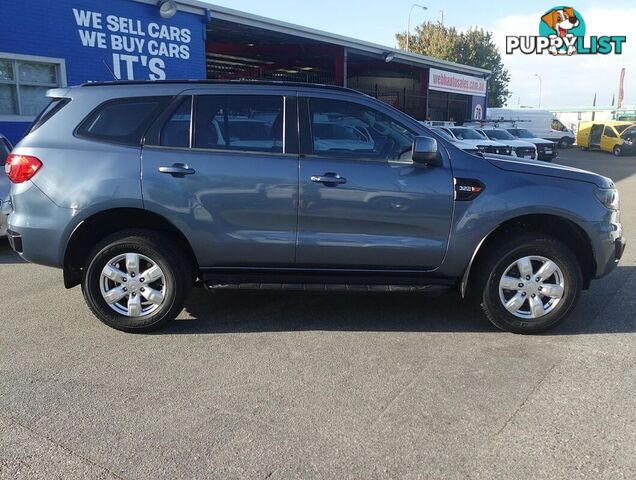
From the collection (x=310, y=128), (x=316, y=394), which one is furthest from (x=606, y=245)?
(x=316, y=394)

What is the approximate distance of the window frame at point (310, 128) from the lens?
4258mm

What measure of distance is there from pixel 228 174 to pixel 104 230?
3.81ft

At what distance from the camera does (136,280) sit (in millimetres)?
4355

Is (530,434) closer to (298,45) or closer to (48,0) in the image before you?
(48,0)

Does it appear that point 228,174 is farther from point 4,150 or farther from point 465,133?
point 465,133

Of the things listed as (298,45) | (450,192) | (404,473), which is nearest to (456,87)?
(298,45)

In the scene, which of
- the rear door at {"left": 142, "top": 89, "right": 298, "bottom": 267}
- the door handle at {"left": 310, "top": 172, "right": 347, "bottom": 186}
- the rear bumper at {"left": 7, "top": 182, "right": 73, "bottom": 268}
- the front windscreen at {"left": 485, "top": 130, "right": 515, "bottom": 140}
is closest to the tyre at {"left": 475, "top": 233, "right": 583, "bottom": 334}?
the door handle at {"left": 310, "top": 172, "right": 347, "bottom": 186}

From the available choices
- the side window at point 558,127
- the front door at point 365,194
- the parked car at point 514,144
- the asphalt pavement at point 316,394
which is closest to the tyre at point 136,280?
the asphalt pavement at point 316,394

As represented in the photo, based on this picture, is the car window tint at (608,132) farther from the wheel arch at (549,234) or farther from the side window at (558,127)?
the wheel arch at (549,234)

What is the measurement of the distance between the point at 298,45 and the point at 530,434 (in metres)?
23.2

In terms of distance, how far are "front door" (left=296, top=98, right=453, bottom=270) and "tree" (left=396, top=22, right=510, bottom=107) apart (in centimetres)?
5556

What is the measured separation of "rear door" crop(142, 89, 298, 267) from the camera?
4195 millimetres

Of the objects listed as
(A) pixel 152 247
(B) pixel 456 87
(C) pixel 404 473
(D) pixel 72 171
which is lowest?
(C) pixel 404 473

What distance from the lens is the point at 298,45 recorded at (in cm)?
2411
